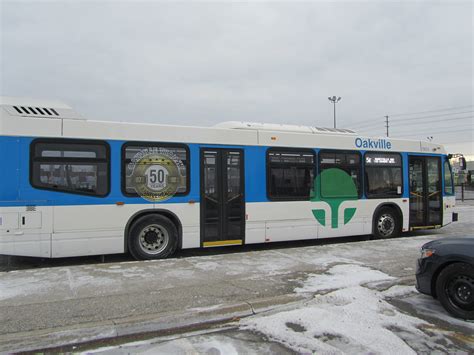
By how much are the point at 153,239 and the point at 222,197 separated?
180cm

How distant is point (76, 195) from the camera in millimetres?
7684

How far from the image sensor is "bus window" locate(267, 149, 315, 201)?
9.48 metres

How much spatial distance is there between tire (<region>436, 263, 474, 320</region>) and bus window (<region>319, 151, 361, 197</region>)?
5170 mm

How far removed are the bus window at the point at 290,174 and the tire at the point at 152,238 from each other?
101 inches

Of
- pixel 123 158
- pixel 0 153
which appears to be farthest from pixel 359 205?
pixel 0 153

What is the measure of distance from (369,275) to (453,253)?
1878mm

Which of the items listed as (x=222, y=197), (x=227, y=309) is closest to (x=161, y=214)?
(x=222, y=197)

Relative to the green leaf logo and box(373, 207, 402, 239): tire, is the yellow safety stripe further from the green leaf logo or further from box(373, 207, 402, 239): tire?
box(373, 207, 402, 239): tire

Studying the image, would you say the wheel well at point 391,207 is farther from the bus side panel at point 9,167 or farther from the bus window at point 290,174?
the bus side panel at point 9,167

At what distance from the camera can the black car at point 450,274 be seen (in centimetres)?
486

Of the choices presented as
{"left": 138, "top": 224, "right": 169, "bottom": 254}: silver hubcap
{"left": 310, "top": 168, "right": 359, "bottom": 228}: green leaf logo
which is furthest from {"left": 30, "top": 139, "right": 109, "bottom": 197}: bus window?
{"left": 310, "top": 168, "right": 359, "bottom": 228}: green leaf logo

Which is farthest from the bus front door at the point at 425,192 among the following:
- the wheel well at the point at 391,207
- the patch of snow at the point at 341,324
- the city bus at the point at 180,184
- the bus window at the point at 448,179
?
the patch of snow at the point at 341,324

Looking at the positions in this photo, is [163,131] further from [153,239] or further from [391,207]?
[391,207]

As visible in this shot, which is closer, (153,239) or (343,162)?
(153,239)
